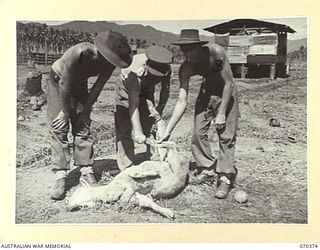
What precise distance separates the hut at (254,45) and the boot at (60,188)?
849 millimetres

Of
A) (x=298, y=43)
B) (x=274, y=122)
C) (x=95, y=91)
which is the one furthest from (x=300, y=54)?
(x=95, y=91)

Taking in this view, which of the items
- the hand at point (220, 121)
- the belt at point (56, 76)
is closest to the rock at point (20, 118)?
the belt at point (56, 76)

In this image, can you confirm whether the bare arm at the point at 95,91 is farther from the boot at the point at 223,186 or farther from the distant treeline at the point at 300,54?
the distant treeline at the point at 300,54

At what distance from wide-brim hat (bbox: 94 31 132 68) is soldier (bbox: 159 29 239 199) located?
218mm

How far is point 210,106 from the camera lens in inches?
97.9

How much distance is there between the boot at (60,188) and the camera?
2.49 metres

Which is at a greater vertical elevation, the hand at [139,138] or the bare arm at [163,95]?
the bare arm at [163,95]

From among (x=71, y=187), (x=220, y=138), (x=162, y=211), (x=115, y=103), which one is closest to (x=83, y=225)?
(x=71, y=187)

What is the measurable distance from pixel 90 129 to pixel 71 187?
0.26 m

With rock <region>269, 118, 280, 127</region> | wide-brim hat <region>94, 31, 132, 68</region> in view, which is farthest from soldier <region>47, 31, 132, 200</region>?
rock <region>269, 118, 280, 127</region>

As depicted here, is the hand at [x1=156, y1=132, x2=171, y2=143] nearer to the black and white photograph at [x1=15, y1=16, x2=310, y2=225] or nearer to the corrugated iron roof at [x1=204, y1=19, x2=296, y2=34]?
the black and white photograph at [x1=15, y1=16, x2=310, y2=225]

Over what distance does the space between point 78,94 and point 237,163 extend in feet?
2.39
